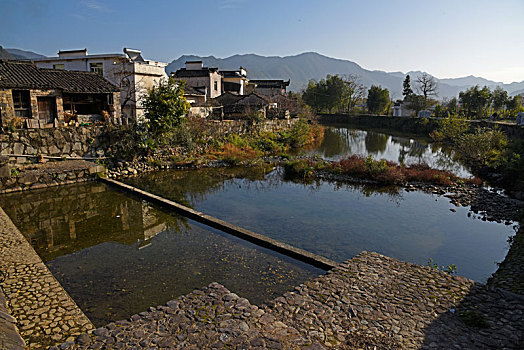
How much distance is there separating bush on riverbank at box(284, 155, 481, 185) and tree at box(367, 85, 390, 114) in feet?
132

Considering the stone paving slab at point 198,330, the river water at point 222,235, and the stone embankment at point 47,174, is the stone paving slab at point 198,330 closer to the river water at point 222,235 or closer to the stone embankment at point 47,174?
the river water at point 222,235

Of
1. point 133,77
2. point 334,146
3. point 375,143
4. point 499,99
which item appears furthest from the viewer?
point 499,99

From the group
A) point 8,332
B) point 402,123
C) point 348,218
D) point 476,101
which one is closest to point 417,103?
point 402,123

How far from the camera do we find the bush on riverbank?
16484 millimetres

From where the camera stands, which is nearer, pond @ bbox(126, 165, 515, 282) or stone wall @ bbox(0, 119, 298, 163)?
pond @ bbox(126, 165, 515, 282)

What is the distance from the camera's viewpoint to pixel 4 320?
5.08 metres

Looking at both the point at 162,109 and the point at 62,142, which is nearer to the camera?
the point at 62,142

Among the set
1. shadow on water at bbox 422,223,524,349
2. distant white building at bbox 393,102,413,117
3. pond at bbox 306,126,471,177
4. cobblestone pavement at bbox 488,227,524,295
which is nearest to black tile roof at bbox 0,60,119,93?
pond at bbox 306,126,471,177

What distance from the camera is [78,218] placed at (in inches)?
455

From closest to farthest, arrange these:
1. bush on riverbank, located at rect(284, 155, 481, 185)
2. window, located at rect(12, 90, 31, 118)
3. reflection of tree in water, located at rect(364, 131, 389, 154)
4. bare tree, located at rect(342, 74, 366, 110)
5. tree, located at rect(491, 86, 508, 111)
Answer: bush on riverbank, located at rect(284, 155, 481, 185)
window, located at rect(12, 90, 31, 118)
reflection of tree in water, located at rect(364, 131, 389, 154)
tree, located at rect(491, 86, 508, 111)
bare tree, located at rect(342, 74, 366, 110)

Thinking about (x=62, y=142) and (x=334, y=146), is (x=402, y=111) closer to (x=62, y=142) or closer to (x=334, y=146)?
(x=334, y=146)

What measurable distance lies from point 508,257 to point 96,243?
1127 centimetres

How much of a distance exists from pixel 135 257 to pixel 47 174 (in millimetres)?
8859

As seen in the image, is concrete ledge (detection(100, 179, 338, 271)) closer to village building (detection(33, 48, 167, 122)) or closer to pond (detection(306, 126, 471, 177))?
village building (detection(33, 48, 167, 122))
